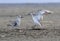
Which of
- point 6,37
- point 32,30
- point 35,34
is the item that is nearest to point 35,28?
point 32,30

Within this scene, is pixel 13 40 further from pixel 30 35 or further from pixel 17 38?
pixel 30 35

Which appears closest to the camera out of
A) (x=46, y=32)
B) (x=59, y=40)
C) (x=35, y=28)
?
(x=59, y=40)

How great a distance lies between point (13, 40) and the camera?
13688mm

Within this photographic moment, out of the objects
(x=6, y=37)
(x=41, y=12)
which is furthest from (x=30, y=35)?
(x=41, y=12)

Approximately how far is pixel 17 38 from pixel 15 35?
2.75 ft

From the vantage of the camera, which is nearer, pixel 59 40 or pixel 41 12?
pixel 59 40

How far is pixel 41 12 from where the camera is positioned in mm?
17047

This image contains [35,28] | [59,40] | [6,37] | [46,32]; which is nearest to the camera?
[59,40]

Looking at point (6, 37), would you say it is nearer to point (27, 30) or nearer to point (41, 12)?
point (27, 30)

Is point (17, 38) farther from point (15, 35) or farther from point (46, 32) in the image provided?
point (46, 32)

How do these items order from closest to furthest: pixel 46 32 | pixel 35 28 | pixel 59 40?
pixel 59 40 < pixel 46 32 < pixel 35 28

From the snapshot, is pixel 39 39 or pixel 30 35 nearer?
pixel 39 39

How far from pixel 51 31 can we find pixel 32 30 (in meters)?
1.15

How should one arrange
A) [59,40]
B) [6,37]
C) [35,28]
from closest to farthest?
1. [59,40]
2. [6,37]
3. [35,28]
